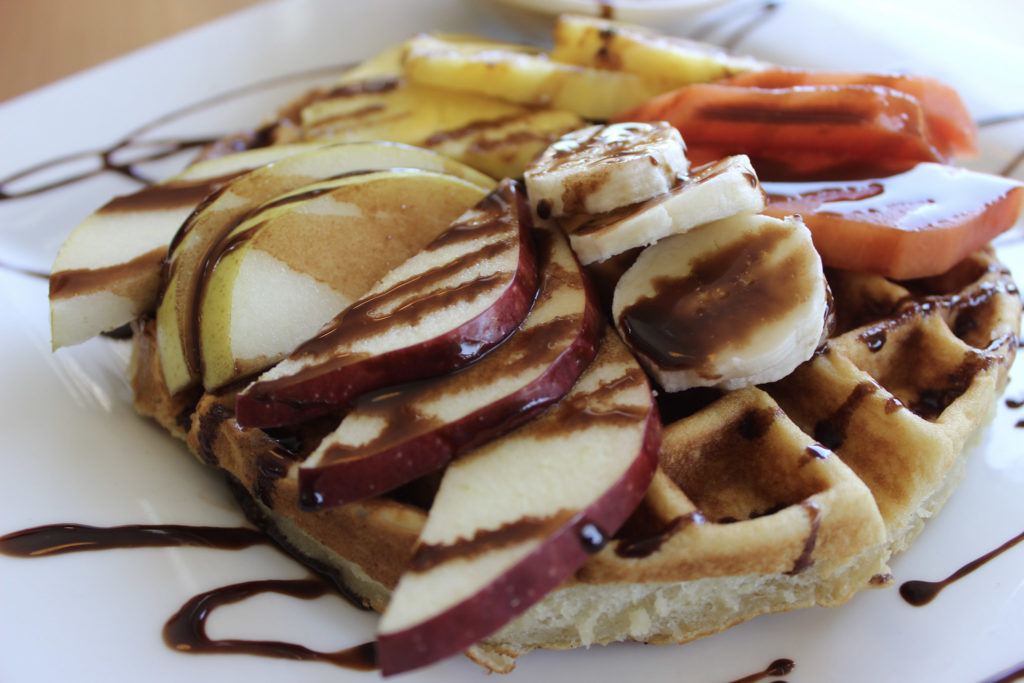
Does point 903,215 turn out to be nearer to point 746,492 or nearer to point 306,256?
point 746,492

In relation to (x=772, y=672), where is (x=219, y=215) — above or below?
above

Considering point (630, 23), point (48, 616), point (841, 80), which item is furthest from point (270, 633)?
point (630, 23)

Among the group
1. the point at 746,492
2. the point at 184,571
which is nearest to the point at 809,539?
the point at 746,492

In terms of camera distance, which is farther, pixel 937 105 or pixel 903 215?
pixel 937 105

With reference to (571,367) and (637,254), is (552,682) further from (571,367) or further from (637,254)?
(637,254)

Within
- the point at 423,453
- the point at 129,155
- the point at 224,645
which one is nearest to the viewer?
the point at 423,453

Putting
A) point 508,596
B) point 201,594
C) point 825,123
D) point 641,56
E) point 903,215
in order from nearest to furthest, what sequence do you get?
1. point 508,596
2. point 201,594
3. point 903,215
4. point 825,123
5. point 641,56
